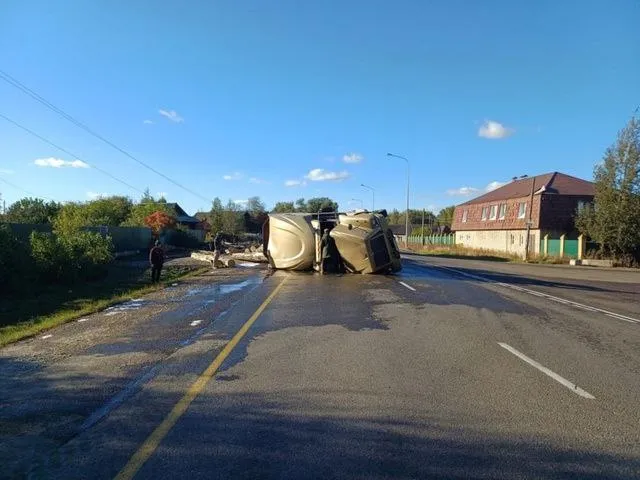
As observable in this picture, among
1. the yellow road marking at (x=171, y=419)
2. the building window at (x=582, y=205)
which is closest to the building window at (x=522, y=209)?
the building window at (x=582, y=205)

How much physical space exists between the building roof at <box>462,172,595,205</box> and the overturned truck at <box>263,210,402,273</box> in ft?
103

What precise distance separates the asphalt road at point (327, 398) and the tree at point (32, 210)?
55.7 metres

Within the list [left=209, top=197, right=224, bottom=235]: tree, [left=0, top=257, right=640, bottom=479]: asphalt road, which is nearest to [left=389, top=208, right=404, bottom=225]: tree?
[left=209, top=197, right=224, bottom=235]: tree

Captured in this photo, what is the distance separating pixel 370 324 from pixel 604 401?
5.24 m

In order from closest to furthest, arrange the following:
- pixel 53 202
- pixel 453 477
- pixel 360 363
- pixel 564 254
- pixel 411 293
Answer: pixel 453 477, pixel 360 363, pixel 411 293, pixel 564 254, pixel 53 202

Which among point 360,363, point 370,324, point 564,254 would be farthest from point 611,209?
→ point 360,363

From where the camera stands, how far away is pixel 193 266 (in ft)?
103

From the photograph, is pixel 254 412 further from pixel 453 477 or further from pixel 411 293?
pixel 411 293

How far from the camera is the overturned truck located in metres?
23.0

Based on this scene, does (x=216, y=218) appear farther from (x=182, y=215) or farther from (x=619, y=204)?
(x=619, y=204)

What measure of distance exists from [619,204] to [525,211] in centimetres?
1130

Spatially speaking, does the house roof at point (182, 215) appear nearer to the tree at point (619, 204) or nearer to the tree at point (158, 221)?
the tree at point (158, 221)

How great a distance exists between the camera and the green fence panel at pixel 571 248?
148 feet

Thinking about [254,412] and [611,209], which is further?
[611,209]
